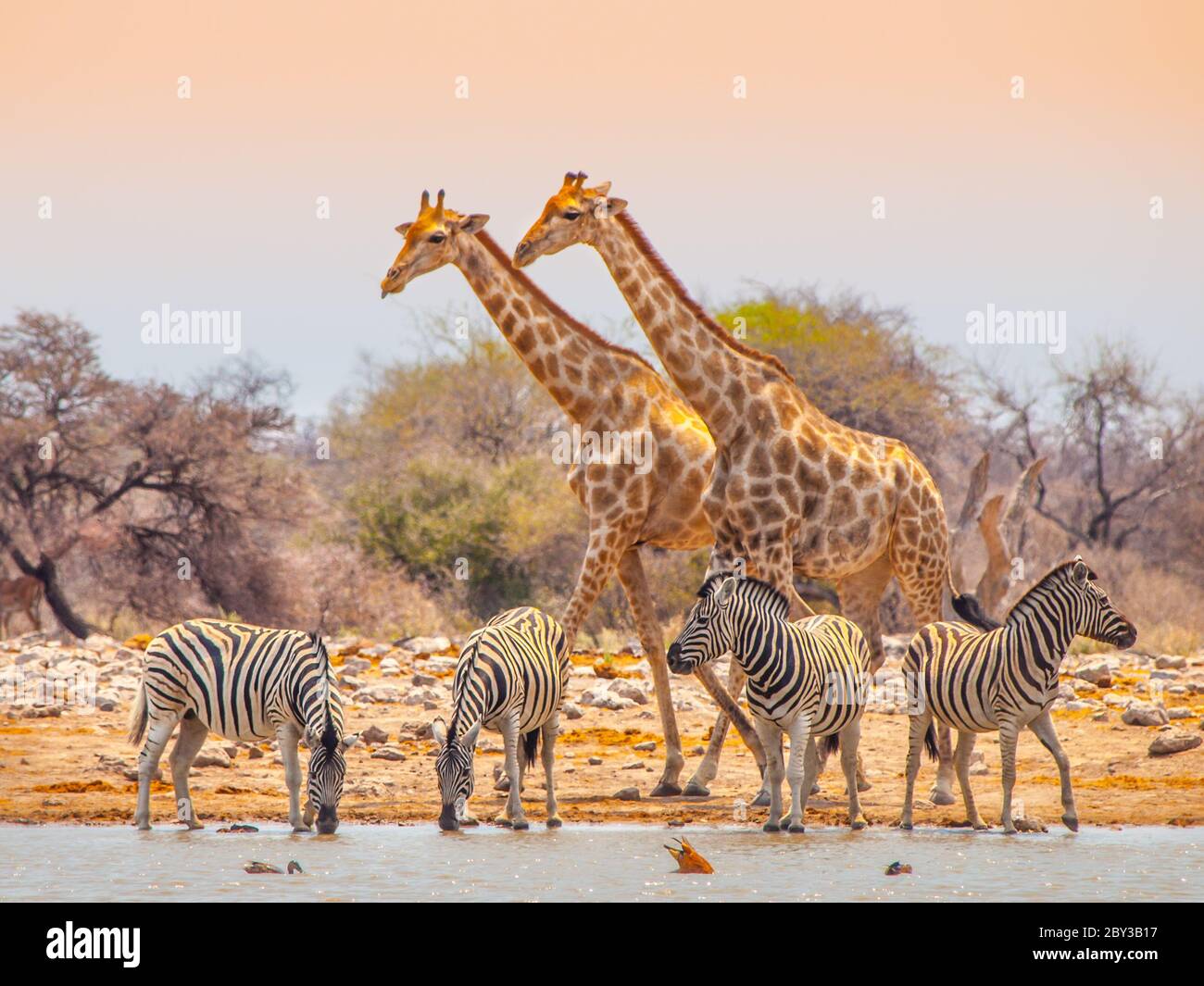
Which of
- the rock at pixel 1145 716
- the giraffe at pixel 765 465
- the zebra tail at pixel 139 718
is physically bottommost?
the rock at pixel 1145 716

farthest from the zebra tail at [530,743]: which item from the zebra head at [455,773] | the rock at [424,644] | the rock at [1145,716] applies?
the rock at [424,644]

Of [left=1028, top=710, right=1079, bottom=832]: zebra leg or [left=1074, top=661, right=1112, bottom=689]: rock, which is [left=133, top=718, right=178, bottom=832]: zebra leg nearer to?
[left=1028, top=710, right=1079, bottom=832]: zebra leg

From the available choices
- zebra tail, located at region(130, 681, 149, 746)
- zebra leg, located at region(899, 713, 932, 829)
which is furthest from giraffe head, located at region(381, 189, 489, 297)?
zebra leg, located at region(899, 713, 932, 829)

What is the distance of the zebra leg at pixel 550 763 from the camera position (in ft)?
34.7

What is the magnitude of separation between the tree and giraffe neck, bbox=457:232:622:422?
11.4m

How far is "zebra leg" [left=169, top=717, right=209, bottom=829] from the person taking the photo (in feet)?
34.4

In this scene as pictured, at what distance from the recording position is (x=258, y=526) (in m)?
23.9

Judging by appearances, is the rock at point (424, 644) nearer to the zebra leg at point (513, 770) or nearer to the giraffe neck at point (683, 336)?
the giraffe neck at point (683, 336)

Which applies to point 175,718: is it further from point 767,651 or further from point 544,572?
point 544,572

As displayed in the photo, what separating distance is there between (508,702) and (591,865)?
1.29 meters

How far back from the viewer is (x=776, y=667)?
10.2 meters

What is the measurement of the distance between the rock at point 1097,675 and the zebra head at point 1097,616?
255 inches

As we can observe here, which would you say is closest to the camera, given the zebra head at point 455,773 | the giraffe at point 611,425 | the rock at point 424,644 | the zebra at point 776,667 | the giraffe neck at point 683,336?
the zebra head at point 455,773
